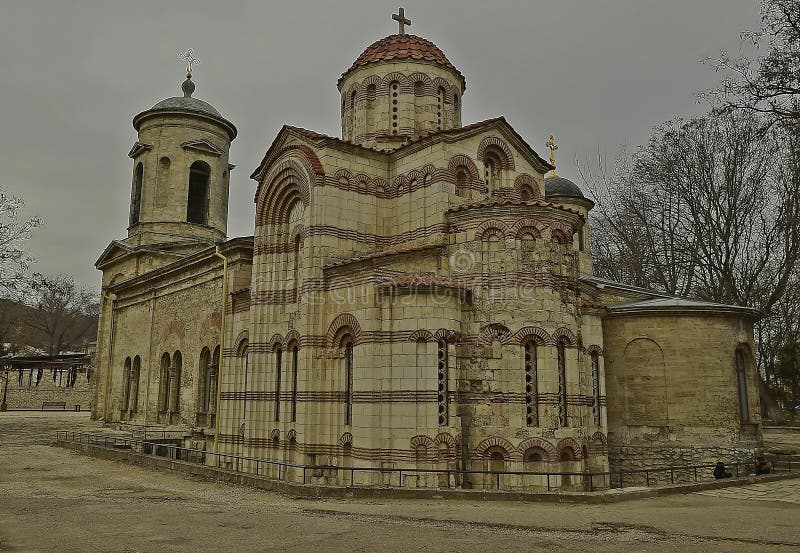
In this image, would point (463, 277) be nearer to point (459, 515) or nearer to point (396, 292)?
point (396, 292)

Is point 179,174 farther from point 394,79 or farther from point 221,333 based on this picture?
point 394,79

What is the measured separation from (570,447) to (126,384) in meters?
20.5

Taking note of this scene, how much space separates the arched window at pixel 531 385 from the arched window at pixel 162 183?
68.3 feet

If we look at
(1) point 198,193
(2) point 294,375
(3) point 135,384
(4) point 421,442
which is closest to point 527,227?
(4) point 421,442

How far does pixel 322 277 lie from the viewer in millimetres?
15266

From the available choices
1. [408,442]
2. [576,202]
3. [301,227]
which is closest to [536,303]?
[408,442]

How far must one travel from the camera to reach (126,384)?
Answer: 27.1 metres

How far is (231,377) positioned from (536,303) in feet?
30.5

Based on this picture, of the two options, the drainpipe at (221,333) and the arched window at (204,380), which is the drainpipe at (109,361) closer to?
the arched window at (204,380)

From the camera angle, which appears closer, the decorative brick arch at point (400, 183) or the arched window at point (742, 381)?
the decorative brick arch at point (400, 183)

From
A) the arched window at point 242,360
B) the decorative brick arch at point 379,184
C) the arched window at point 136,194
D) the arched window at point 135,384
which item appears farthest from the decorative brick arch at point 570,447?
the arched window at point 136,194

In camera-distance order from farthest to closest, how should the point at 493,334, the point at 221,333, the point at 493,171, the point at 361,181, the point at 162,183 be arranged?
the point at 162,183 < the point at 221,333 < the point at 493,171 < the point at 361,181 < the point at 493,334

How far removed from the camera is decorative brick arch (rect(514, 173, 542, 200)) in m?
16.9

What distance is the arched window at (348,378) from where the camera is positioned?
1443cm
